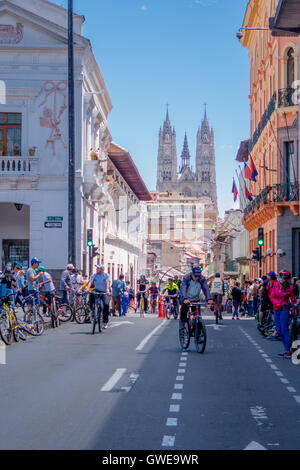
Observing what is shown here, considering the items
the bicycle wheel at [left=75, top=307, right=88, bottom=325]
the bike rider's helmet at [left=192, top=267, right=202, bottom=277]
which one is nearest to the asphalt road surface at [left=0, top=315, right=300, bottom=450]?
the bike rider's helmet at [left=192, top=267, right=202, bottom=277]

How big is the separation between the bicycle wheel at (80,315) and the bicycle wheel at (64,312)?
1.52 feet

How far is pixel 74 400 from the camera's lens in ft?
30.9

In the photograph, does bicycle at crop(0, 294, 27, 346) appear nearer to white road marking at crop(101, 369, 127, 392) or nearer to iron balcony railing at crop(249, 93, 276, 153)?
white road marking at crop(101, 369, 127, 392)

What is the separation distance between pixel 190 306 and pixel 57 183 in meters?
17.6

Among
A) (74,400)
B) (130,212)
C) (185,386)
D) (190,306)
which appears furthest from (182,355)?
(130,212)

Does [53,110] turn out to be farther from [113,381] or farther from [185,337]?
[113,381]

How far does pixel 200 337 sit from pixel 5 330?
4141mm

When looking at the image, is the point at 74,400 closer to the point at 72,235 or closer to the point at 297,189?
the point at 72,235

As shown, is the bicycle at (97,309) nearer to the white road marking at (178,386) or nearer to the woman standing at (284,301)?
the woman standing at (284,301)

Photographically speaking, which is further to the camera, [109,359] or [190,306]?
[190,306]

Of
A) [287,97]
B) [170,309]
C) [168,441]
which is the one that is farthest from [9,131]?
[168,441]

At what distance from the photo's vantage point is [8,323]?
1611 centimetres

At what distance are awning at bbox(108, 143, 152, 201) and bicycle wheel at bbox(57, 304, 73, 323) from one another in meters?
24.3

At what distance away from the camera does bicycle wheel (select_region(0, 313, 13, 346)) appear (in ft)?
51.5
